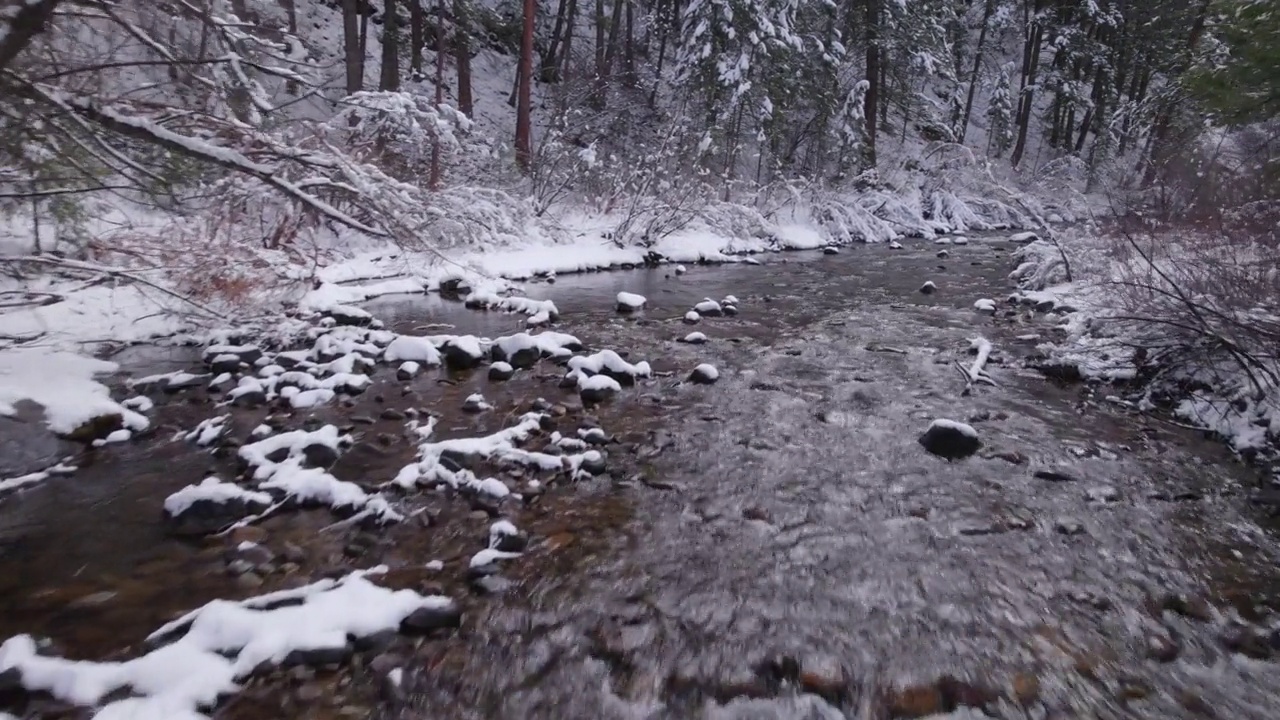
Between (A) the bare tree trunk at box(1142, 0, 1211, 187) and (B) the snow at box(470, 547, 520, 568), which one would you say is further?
(A) the bare tree trunk at box(1142, 0, 1211, 187)

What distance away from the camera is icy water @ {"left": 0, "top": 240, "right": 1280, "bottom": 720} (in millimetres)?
2740

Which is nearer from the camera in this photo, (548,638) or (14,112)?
(548,638)

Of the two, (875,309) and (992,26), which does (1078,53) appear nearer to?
(992,26)

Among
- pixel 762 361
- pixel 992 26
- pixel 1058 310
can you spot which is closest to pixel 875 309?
pixel 1058 310

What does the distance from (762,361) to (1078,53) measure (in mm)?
28401

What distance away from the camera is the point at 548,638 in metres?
3.01

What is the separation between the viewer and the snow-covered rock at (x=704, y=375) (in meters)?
6.53

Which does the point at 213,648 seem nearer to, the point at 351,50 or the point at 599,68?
the point at 351,50

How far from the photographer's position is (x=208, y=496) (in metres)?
3.81

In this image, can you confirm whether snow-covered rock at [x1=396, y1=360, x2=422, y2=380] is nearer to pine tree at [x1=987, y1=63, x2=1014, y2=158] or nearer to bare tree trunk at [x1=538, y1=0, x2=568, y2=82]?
bare tree trunk at [x1=538, y1=0, x2=568, y2=82]

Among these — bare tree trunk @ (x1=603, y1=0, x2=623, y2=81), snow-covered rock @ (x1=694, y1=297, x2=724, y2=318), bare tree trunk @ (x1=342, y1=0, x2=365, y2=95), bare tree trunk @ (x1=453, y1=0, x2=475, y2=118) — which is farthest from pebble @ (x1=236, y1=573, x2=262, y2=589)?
bare tree trunk @ (x1=603, y1=0, x2=623, y2=81)

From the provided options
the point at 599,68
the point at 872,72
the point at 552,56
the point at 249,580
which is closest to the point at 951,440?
the point at 249,580

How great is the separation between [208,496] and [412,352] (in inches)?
119

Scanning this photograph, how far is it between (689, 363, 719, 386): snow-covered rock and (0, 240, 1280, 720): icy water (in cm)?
27
